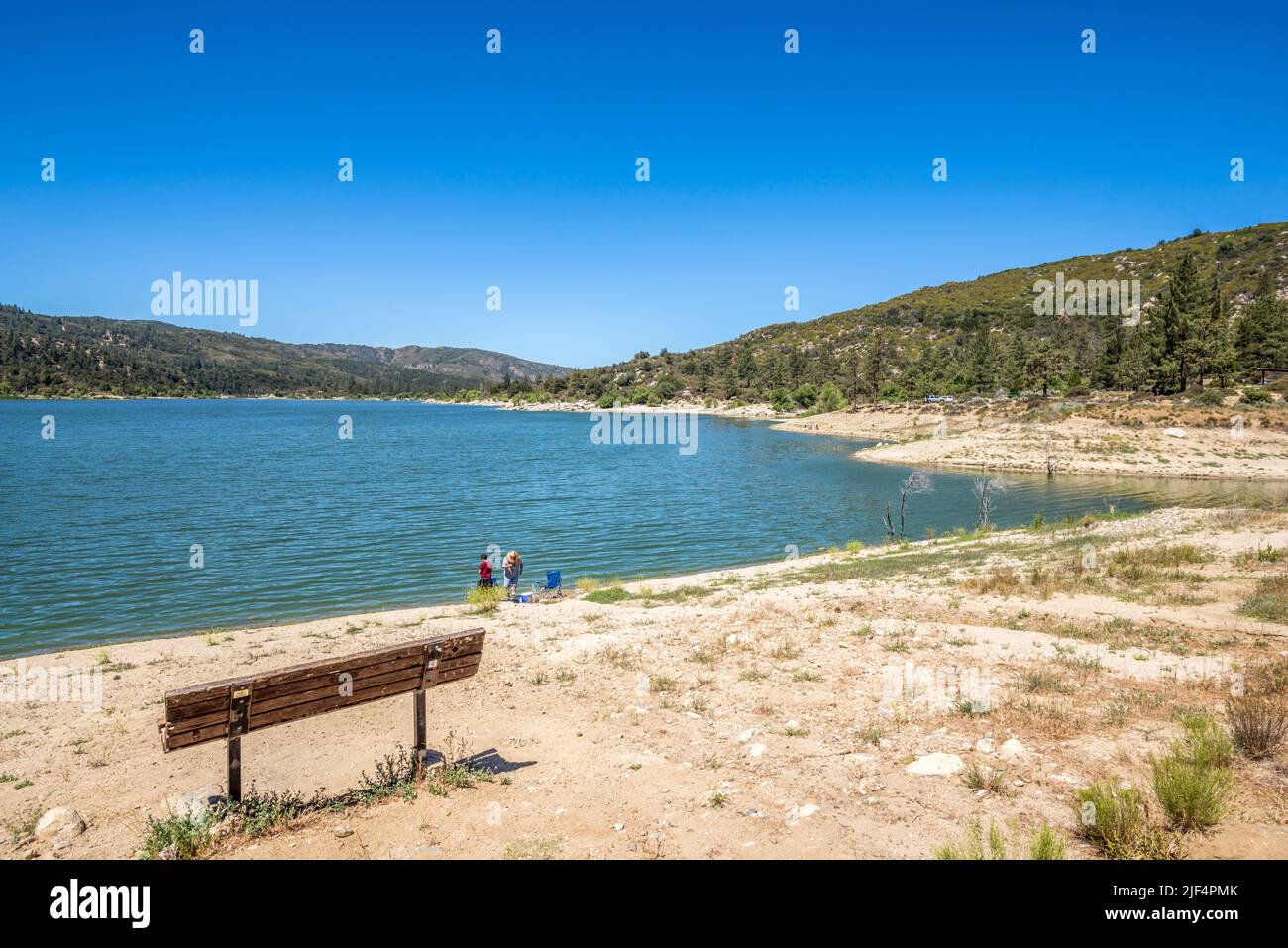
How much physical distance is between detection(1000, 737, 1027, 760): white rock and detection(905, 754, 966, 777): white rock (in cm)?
57

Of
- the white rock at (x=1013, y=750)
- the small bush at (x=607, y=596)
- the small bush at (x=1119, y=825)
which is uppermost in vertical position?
the small bush at (x=1119, y=825)

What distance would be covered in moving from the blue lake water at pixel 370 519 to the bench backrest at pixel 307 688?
1475 centimetres

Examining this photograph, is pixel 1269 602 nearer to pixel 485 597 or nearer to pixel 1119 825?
pixel 1119 825

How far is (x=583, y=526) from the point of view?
1428 inches

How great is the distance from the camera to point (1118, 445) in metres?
61.1

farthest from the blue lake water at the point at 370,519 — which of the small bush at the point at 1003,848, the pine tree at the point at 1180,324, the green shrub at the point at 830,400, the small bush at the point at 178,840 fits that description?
the green shrub at the point at 830,400

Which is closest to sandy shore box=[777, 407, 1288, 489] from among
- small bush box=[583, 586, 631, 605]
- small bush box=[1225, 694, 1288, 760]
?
small bush box=[583, 586, 631, 605]

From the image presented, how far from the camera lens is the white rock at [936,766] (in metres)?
7.52

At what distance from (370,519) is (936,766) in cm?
3460

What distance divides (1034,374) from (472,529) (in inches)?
3257

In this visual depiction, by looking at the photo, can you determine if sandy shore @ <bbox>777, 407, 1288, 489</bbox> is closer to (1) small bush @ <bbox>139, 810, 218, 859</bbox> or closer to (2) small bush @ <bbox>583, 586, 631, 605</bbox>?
(2) small bush @ <bbox>583, 586, 631, 605</bbox>

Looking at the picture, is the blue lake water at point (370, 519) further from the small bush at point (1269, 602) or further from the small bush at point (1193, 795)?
the small bush at point (1193, 795)

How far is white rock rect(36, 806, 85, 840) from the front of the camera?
7.07 metres
